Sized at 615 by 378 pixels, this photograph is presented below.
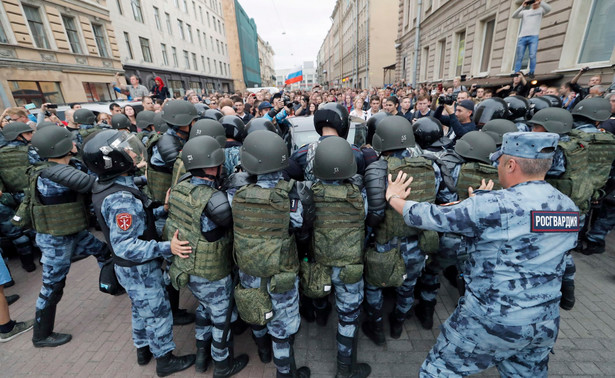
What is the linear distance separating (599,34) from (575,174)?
7.32m

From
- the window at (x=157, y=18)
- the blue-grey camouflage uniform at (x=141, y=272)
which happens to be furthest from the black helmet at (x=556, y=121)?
the window at (x=157, y=18)

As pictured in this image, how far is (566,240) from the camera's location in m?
1.65

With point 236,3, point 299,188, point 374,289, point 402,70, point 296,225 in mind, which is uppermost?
point 236,3

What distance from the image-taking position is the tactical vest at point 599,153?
3754 mm

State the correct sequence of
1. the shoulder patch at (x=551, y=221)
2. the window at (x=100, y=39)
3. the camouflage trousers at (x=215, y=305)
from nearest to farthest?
1. the shoulder patch at (x=551, y=221)
2. the camouflage trousers at (x=215, y=305)
3. the window at (x=100, y=39)

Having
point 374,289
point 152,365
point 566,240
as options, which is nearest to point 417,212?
point 566,240

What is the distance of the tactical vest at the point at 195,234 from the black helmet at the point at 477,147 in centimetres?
266

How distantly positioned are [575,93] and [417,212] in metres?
7.37

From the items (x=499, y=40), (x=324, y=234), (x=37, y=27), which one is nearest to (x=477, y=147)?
(x=324, y=234)

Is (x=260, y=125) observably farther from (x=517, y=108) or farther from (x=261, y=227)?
(x=517, y=108)

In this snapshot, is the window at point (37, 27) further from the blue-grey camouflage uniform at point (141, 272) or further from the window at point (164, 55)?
the blue-grey camouflage uniform at point (141, 272)

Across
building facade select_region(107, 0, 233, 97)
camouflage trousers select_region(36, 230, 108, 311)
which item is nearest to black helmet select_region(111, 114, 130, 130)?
camouflage trousers select_region(36, 230, 108, 311)

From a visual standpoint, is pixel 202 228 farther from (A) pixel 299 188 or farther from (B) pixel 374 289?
(B) pixel 374 289

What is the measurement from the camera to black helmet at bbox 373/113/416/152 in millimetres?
2783
